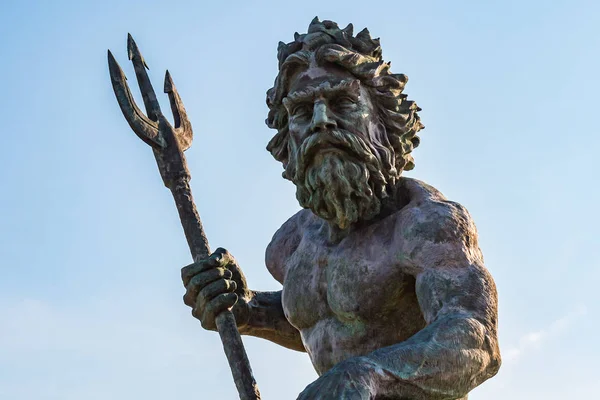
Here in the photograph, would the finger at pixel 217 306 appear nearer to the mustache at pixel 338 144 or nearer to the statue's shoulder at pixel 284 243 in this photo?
the statue's shoulder at pixel 284 243

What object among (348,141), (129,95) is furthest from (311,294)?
(129,95)

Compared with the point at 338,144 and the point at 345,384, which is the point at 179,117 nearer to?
the point at 338,144

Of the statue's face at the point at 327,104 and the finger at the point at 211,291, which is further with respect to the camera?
the finger at the point at 211,291

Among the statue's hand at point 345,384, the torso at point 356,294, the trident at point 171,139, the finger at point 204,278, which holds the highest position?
the trident at point 171,139

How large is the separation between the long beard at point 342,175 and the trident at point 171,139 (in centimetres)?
96

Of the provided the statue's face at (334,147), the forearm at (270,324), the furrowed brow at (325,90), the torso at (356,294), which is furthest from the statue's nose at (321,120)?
the forearm at (270,324)

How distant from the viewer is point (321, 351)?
7.69 meters

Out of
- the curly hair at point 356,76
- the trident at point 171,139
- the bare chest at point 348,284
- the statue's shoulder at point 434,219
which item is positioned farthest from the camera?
the trident at point 171,139

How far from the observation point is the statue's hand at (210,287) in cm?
801

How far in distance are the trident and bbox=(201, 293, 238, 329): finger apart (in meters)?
0.04

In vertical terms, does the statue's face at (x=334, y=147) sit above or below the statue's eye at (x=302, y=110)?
below

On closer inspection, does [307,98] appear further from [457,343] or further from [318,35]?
[457,343]

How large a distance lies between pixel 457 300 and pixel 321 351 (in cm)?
116

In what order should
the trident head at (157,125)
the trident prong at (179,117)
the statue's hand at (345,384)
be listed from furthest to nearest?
Result: the trident prong at (179,117), the trident head at (157,125), the statue's hand at (345,384)
